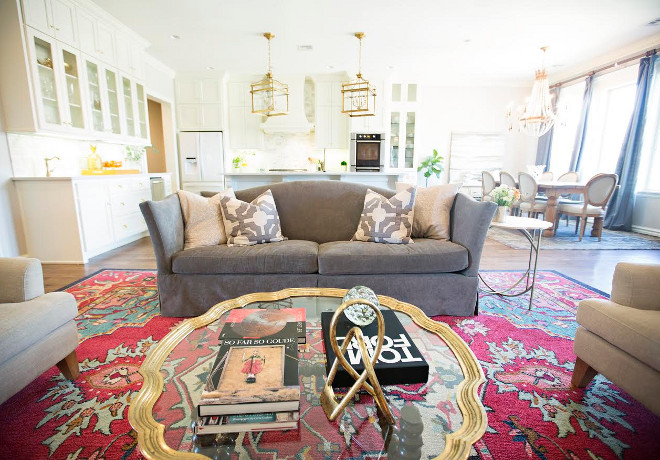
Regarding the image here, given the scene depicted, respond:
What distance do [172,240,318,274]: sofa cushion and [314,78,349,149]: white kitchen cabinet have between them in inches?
197

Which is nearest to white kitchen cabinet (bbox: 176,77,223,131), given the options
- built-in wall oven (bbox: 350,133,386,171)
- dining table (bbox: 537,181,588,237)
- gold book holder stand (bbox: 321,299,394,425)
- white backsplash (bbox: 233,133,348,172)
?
white backsplash (bbox: 233,133,348,172)

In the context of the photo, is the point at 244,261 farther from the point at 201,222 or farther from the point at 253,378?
the point at 253,378

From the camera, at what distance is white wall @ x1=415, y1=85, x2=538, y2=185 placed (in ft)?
23.0

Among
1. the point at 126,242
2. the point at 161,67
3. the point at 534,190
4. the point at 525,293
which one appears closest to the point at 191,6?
the point at 161,67

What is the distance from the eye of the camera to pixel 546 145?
6645mm

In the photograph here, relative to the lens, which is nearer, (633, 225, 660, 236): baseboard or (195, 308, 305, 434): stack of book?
(195, 308, 305, 434): stack of book

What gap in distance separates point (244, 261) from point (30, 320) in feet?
3.36

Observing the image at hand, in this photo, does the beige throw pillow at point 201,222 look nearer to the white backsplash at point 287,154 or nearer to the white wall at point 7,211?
the white wall at point 7,211

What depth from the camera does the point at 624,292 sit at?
134 cm

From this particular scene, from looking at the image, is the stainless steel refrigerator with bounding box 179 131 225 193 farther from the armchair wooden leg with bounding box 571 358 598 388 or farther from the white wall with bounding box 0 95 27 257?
the armchair wooden leg with bounding box 571 358 598 388

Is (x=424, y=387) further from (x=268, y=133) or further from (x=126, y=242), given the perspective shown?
(x=268, y=133)

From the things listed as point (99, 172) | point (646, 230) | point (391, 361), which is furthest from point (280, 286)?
point (646, 230)

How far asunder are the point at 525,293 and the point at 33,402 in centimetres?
308

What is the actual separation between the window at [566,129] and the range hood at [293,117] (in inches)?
196
